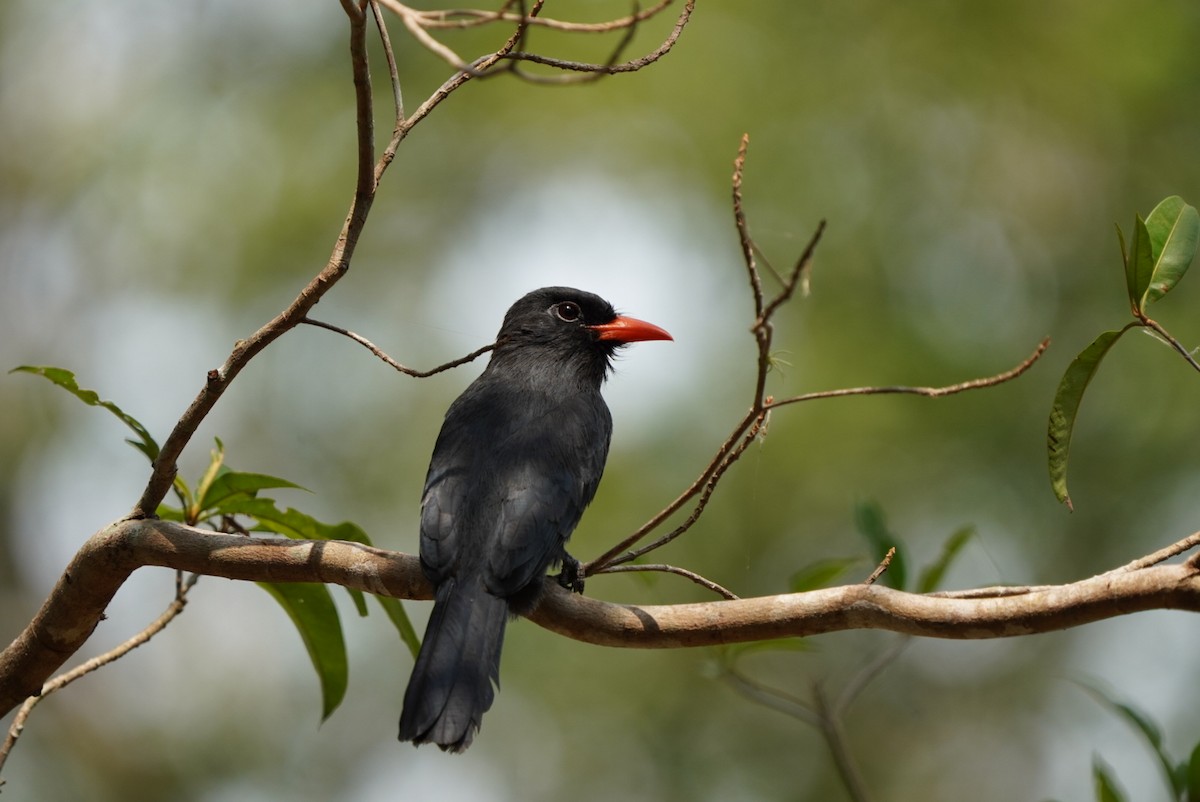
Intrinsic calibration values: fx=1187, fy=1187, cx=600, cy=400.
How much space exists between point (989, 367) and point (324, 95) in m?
8.01

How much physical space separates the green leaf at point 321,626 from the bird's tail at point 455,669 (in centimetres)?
33

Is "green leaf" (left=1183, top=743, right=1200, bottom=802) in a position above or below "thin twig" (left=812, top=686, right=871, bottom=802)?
below

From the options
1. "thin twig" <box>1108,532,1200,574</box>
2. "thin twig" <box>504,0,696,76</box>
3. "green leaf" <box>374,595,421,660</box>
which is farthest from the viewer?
"green leaf" <box>374,595,421,660</box>

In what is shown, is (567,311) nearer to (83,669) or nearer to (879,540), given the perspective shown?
(879,540)

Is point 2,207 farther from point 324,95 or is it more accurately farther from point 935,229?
point 935,229

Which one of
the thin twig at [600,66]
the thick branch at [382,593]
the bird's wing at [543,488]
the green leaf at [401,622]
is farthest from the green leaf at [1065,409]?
the green leaf at [401,622]

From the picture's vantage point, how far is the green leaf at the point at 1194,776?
3066 millimetres

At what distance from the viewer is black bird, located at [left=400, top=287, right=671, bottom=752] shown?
306cm

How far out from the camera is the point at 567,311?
4.86 m

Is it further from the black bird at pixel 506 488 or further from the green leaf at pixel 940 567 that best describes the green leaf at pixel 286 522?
the green leaf at pixel 940 567

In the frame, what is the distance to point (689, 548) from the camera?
468 inches

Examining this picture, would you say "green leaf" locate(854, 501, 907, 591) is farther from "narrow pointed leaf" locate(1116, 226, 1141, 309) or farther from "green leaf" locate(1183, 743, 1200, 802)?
"narrow pointed leaf" locate(1116, 226, 1141, 309)

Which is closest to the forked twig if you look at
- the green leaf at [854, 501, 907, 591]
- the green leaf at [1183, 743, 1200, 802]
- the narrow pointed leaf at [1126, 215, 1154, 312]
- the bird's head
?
the narrow pointed leaf at [1126, 215, 1154, 312]

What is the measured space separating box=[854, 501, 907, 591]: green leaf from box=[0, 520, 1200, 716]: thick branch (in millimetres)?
1127
